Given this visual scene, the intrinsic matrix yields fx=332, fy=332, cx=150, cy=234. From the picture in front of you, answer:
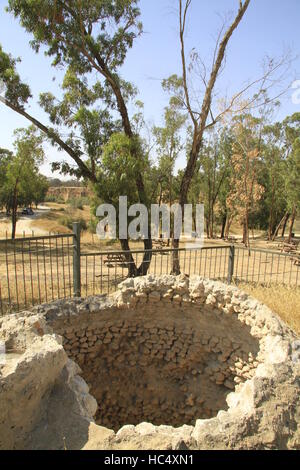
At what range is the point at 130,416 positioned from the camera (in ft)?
18.6

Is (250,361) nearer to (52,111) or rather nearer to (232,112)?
(232,112)

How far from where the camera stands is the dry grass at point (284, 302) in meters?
5.19

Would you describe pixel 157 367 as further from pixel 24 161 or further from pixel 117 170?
pixel 24 161

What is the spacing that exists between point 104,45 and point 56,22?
1.43m

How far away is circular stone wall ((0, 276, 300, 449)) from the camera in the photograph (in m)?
2.47

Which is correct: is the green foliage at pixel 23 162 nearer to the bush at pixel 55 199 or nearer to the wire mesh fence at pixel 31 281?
the wire mesh fence at pixel 31 281

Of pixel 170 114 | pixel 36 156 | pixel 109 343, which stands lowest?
pixel 109 343

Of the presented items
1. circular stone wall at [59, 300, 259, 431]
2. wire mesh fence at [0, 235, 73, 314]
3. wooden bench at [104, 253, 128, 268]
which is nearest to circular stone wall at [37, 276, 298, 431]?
circular stone wall at [59, 300, 259, 431]

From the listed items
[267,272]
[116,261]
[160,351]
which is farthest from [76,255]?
[267,272]

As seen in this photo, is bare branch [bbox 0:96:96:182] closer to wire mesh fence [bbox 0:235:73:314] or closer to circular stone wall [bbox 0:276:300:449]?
wire mesh fence [bbox 0:235:73:314]

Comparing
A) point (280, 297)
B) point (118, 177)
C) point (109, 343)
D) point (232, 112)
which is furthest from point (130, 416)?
point (232, 112)

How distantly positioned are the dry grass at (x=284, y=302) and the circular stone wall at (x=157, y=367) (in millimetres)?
977

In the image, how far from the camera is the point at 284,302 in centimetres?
582

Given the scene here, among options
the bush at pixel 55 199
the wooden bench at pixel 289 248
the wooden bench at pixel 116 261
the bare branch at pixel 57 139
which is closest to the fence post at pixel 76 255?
the wooden bench at pixel 116 261
